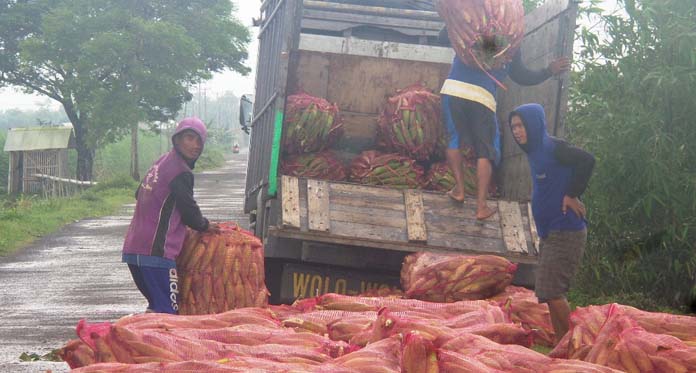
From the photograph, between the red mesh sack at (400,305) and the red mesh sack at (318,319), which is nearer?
the red mesh sack at (318,319)

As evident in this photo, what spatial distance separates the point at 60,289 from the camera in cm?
1310

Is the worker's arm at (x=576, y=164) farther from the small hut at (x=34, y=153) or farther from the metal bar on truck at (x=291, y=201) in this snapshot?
the small hut at (x=34, y=153)

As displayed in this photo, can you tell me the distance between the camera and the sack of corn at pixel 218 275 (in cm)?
740

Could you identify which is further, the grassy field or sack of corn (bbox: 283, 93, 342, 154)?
the grassy field

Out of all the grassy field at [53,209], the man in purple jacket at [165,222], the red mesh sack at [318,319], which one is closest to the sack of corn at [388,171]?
the man in purple jacket at [165,222]

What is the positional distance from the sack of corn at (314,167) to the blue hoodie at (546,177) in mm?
3015

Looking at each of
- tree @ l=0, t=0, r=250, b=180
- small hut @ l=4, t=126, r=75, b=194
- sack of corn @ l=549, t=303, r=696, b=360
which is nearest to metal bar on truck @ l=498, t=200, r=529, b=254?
sack of corn @ l=549, t=303, r=696, b=360

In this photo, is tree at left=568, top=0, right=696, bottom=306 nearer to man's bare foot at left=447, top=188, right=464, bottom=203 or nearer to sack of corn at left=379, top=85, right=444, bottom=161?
sack of corn at left=379, top=85, right=444, bottom=161

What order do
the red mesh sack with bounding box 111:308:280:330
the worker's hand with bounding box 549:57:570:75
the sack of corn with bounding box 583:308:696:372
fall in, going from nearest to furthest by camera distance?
the sack of corn with bounding box 583:308:696:372
the red mesh sack with bounding box 111:308:280:330
the worker's hand with bounding box 549:57:570:75

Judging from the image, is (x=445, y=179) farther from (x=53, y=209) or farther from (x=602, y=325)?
(x=53, y=209)

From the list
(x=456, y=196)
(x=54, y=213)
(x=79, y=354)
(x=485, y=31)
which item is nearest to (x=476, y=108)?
(x=485, y=31)

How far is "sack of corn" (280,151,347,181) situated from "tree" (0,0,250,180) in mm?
31983

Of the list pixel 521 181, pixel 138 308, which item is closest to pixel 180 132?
pixel 521 181

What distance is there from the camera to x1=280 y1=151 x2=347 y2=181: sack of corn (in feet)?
30.2
